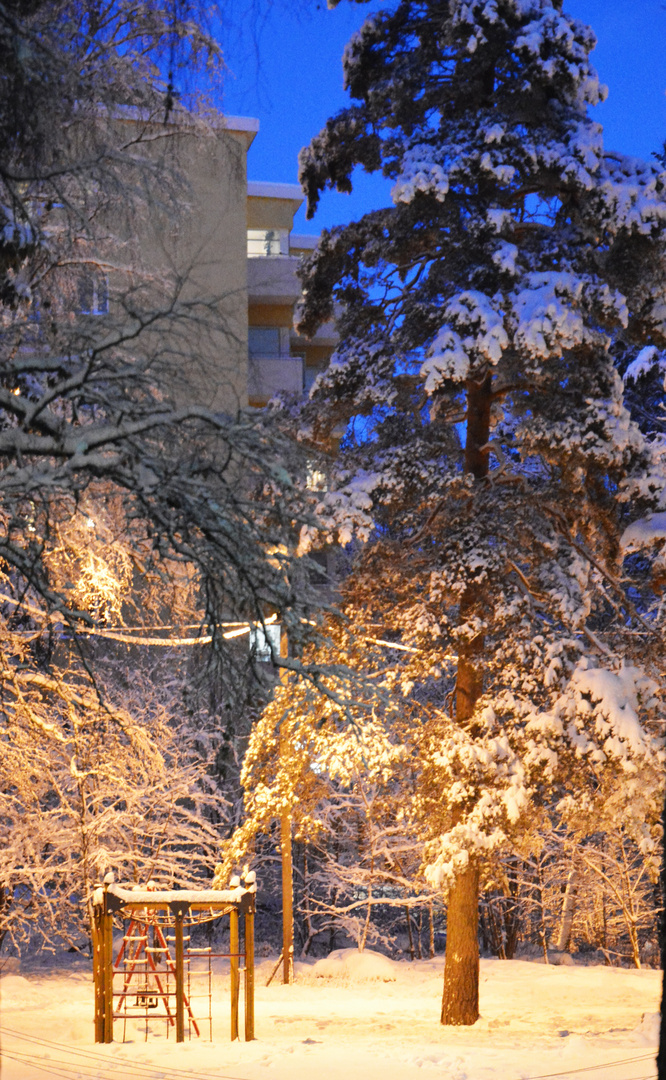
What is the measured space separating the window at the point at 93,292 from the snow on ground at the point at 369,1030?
6740mm

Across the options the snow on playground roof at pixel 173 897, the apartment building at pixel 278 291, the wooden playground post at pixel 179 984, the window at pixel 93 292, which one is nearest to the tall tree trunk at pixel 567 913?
the apartment building at pixel 278 291

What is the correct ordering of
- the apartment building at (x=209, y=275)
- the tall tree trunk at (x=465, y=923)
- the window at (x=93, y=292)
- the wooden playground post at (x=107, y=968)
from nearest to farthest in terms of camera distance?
the apartment building at (x=209, y=275) < the window at (x=93, y=292) < the wooden playground post at (x=107, y=968) < the tall tree trunk at (x=465, y=923)

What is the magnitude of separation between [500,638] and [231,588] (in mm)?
7828

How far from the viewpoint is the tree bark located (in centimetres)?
1388

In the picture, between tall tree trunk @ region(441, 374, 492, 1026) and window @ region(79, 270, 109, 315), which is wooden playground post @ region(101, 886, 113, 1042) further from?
window @ region(79, 270, 109, 315)

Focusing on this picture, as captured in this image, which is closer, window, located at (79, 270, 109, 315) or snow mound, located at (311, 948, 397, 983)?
window, located at (79, 270, 109, 315)

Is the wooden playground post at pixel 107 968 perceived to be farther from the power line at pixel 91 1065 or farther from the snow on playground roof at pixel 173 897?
the power line at pixel 91 1065

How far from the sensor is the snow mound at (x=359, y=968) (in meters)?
20.4

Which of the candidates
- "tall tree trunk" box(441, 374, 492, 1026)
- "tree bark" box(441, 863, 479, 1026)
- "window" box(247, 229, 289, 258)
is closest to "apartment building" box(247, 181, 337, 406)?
"window" box(247, 229, 289, 258)

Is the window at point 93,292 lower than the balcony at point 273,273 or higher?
lower

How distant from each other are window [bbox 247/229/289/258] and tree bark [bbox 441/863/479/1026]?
782 inches

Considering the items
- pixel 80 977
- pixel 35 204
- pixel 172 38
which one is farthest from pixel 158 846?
pixel 172 38

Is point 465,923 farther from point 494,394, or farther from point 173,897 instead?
point 494,394

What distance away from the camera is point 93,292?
28.0 feet
